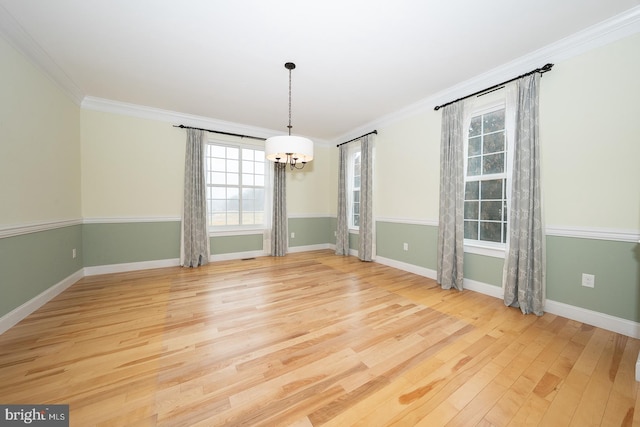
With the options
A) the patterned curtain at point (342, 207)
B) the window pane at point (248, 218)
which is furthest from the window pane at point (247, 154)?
the patterned curtain at point (342, 207)

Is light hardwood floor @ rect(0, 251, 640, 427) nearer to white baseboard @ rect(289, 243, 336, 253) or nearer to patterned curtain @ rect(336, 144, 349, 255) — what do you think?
patterned curtain @ rect(336, 144, 349, 255)

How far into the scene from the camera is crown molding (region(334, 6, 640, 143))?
2.02 meters

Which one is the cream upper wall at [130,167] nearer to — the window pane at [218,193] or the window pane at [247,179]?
the window pane at [218,193]

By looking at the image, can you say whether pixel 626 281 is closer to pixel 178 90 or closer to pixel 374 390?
pixel 374 390

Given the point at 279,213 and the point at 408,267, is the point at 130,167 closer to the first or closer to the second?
the point at 279,213

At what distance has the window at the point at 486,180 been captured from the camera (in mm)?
2902

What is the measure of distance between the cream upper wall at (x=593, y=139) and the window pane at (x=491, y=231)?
54cm

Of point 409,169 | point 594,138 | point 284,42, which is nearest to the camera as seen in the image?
point 594,138

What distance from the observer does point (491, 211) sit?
301 cm

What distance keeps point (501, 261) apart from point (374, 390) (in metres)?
2.39

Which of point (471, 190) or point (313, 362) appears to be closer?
point (313, 362)

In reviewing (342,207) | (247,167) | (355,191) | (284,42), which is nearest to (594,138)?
(284,42)

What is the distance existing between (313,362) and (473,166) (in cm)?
310

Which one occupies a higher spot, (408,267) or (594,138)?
(594,138)
